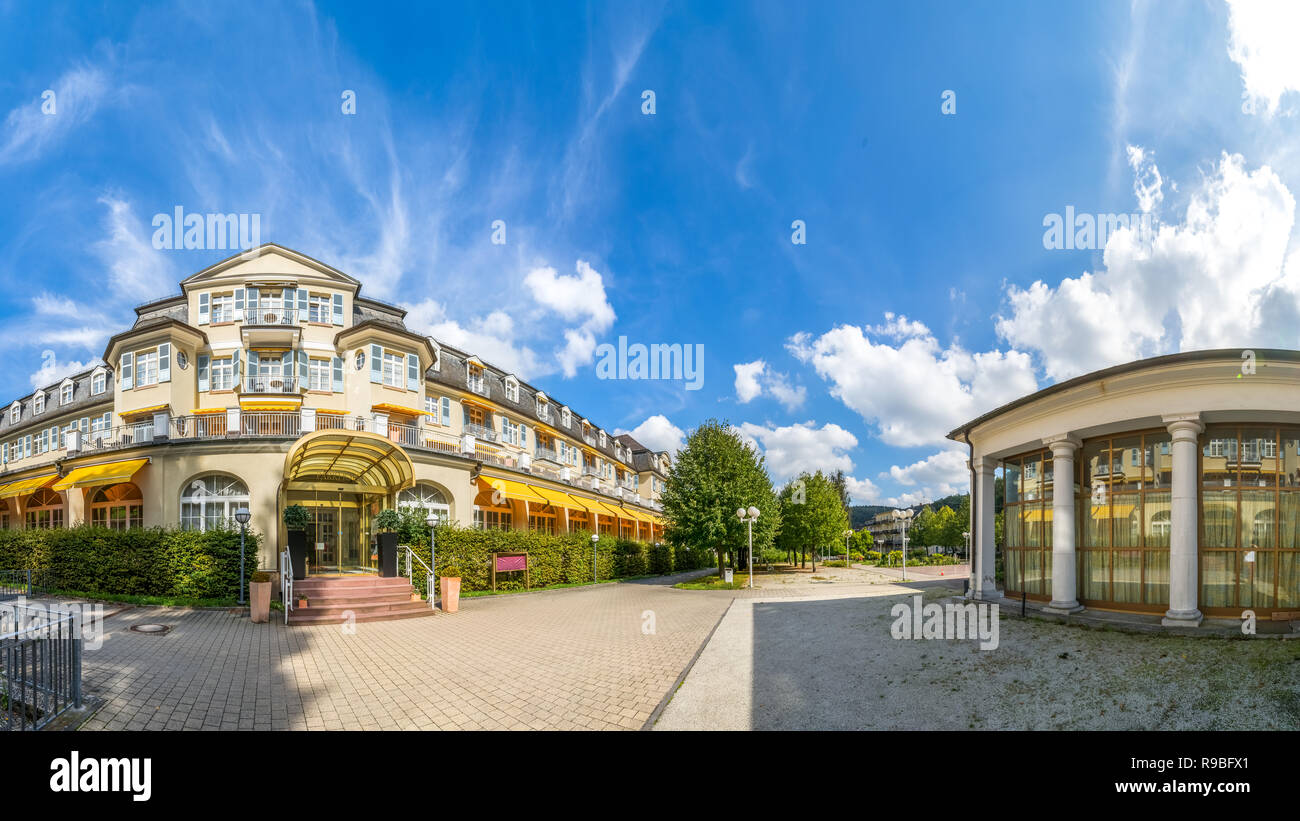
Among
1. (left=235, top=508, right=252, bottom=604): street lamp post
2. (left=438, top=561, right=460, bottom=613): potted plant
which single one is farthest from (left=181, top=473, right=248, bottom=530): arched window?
(left=438, top=561, right=460, bottom=613): potted plant

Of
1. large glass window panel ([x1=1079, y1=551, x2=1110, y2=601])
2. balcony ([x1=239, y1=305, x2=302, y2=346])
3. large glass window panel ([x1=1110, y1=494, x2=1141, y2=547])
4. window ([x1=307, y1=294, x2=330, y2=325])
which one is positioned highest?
window ([x1=307, y1=294, x2=330, y2=325])

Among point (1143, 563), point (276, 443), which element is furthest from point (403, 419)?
point (1143, 563)

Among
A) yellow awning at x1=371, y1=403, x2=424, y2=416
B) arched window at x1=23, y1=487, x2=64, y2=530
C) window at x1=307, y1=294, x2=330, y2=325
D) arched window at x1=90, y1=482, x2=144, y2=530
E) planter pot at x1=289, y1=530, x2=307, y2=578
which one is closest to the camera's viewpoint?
planter pot at x1=289, y1=530, x2=307, y2=578

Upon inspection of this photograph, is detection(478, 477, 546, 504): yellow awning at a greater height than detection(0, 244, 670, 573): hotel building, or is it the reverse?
detection(0, 244, 670, 573): hotel building

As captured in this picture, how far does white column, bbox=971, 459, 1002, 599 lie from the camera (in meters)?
13.9

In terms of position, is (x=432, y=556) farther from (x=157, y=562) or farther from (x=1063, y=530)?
(x=1063, y=530)

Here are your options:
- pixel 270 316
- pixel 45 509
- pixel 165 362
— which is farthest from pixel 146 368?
pixel 45 509

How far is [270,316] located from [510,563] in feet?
46.9

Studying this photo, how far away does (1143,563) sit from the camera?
10.5 metres

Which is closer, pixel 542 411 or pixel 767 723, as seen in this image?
pixel 767 723

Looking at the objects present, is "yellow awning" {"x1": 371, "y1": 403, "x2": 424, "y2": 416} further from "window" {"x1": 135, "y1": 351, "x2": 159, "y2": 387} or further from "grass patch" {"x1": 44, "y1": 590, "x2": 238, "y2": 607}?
Result: "grass patch" {"x1": 44, "y1": 590, "x2": 238, "y2": 607}

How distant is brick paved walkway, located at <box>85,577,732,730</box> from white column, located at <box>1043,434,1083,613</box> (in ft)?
23.4

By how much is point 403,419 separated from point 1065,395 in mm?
23540

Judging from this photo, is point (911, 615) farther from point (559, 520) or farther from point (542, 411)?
point (542, 411)
